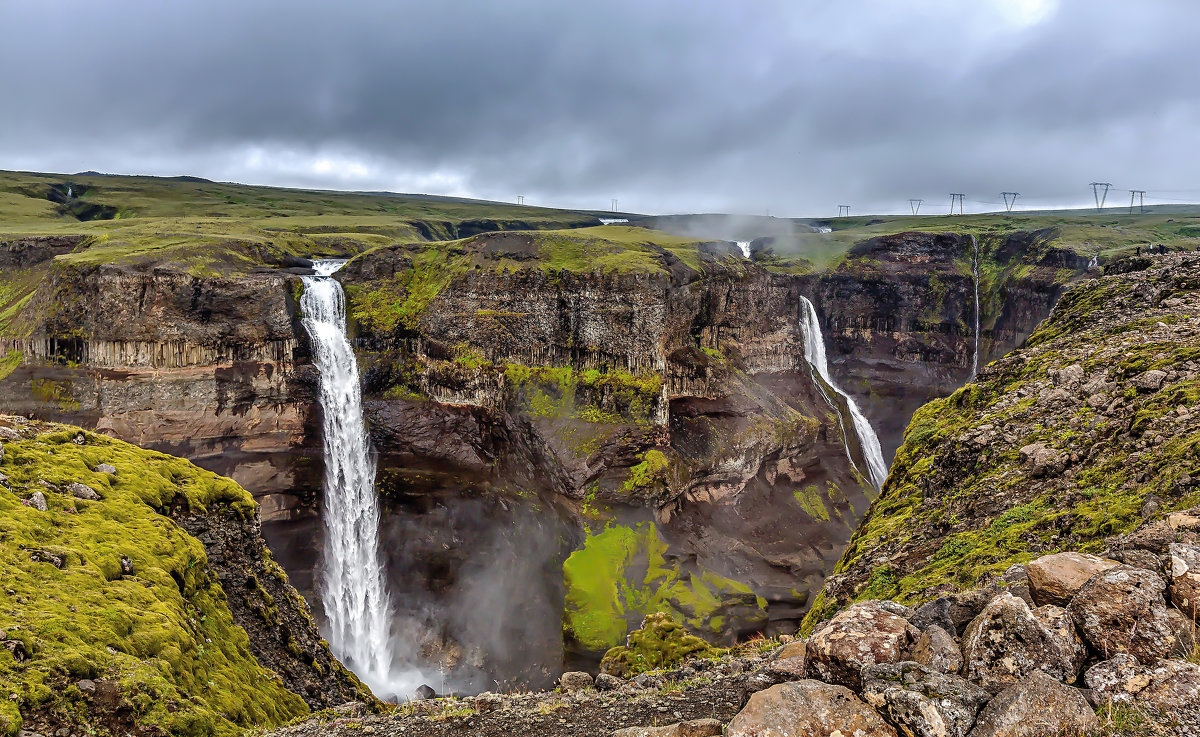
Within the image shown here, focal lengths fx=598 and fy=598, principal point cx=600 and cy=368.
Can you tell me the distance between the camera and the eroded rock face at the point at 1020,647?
627 cm

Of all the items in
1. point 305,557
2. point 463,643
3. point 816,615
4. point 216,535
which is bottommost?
point 463,643

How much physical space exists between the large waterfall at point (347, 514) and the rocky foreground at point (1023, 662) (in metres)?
33.6

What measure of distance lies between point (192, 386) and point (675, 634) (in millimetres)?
36579

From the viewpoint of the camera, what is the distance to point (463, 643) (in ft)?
123

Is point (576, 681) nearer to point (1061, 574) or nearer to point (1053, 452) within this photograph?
point (1061, 574)

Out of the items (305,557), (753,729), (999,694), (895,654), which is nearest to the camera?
(999,694)

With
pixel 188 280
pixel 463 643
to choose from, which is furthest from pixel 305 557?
pixel 188 280

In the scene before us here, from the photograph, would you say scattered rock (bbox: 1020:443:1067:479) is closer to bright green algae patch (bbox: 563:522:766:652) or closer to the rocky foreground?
the rocky foreground

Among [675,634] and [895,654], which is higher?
[895,654]

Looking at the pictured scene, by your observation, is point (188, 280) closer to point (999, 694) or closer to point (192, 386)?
point (192, 386)

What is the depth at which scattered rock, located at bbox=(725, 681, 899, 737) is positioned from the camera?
20.9 feet

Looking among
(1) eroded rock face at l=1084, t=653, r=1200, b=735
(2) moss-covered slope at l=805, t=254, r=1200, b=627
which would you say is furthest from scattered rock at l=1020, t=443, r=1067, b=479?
(1) eroded rock face at l=1084, t=653, r=1200, b=735

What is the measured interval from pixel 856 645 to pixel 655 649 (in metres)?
15.9

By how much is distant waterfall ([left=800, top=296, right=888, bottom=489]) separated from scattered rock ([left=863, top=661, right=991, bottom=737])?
5418 cm
